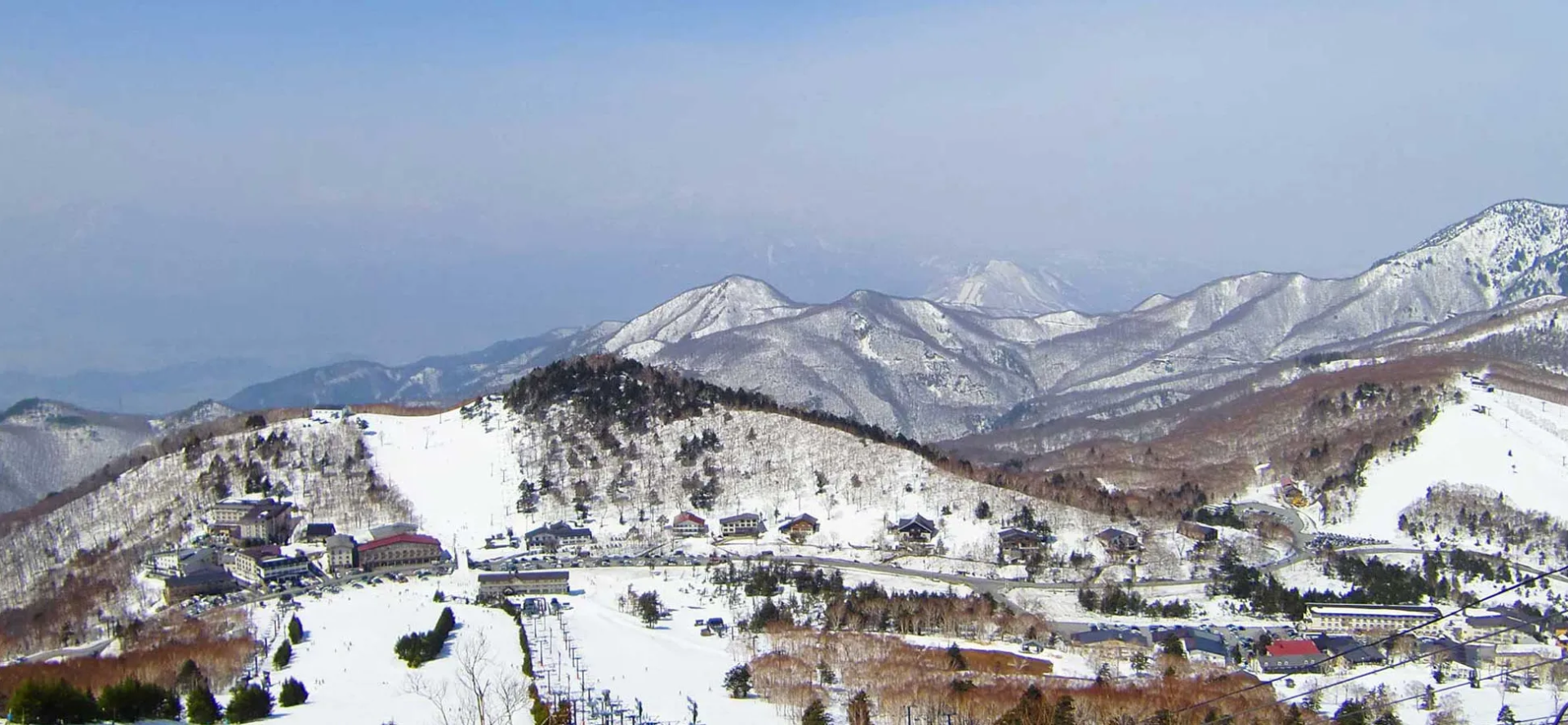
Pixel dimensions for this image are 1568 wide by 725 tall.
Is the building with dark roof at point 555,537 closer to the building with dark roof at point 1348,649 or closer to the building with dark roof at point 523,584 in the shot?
the building with dark roof at point 523,584

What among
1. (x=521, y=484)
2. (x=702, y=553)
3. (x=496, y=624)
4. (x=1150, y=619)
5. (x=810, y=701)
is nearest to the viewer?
(x=810, y=701)

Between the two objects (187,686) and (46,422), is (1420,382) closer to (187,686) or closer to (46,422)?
(187,686)

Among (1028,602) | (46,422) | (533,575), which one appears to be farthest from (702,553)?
(46,422)

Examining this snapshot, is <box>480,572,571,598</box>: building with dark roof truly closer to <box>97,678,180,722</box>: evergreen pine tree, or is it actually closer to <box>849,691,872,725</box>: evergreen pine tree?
<box>97,678,180,722</box>: evergreen pine tree

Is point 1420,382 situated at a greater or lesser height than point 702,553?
greater

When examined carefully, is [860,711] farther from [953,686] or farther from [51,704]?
[51,704]

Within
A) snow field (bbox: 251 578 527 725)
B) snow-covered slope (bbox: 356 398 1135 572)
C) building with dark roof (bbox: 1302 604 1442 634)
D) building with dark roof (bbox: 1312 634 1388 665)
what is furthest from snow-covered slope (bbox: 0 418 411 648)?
building with dark roof (bbox: 1312 634 1388 665)

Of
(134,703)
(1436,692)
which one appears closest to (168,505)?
(134,703)
